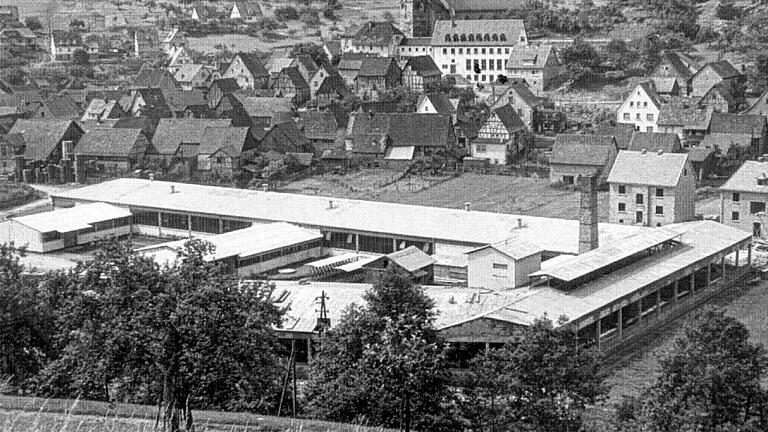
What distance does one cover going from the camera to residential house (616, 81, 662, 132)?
4203cm

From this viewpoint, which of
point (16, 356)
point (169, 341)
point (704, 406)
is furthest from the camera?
point (16, 356)

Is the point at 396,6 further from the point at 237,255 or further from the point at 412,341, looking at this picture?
the point at 412,341

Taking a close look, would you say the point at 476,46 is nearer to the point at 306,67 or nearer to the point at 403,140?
the point at 306,67

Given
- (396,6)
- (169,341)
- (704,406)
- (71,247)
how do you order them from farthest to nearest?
(396,6), (71,247), (169,341), (704,406)

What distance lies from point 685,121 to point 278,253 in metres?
19.4

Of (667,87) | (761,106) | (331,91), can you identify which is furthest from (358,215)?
(331,91)

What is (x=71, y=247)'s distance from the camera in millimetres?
30719

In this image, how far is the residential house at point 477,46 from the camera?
5266cm

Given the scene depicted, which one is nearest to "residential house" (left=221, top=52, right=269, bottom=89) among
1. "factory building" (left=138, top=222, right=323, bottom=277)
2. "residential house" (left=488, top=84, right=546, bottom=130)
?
"residential house" (left=488, top=84, right=546, bottom=130)

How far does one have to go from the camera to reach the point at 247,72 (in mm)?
54594

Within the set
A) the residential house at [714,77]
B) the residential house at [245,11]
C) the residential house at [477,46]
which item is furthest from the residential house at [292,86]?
the residential house at [245,11]

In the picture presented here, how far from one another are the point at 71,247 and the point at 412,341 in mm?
18145

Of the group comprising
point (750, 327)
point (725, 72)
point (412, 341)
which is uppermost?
point (725, 72)

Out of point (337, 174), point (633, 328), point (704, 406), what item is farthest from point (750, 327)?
point (337, 174)
